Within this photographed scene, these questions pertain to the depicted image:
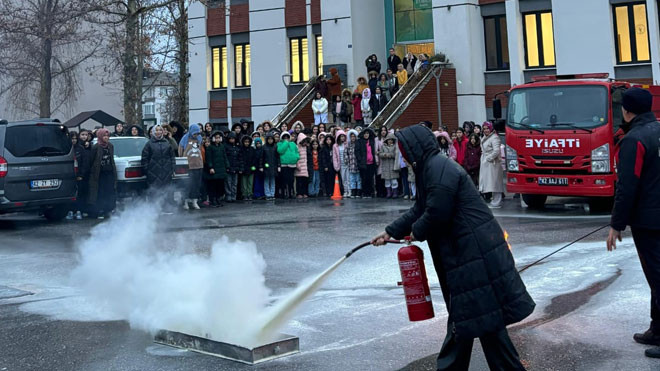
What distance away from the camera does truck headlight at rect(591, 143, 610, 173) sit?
15664mm

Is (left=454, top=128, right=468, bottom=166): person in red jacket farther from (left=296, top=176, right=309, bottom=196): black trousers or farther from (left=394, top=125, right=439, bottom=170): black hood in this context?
(left=394, top=125, right=439, bottom=170): black hood

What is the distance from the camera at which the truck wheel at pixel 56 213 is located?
17438 mm

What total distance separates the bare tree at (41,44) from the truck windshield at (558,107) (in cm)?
1952

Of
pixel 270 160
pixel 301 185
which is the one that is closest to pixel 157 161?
pixel 270 160

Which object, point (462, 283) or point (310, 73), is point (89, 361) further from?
point (310, 73)

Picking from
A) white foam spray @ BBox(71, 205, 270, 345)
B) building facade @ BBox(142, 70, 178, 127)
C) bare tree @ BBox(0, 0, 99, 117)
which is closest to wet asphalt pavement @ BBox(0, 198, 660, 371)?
white foam spray @ BBox(71, 205, 270, 345)

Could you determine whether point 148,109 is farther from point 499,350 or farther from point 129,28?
point 499,350

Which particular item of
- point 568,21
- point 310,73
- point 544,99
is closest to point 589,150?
point 544,99

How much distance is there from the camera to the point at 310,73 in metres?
34.4

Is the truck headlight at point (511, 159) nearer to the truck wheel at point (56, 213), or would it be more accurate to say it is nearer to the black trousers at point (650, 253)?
the truck wheel at point (56, 213)

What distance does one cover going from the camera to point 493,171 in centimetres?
1852

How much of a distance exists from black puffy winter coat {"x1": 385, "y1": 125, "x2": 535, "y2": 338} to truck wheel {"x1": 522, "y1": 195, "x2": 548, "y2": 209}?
13.2m

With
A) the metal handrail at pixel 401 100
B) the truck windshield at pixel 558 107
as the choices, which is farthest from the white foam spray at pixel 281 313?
the metal handrail at pixel 401 100

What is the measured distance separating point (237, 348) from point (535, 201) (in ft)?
42.7
